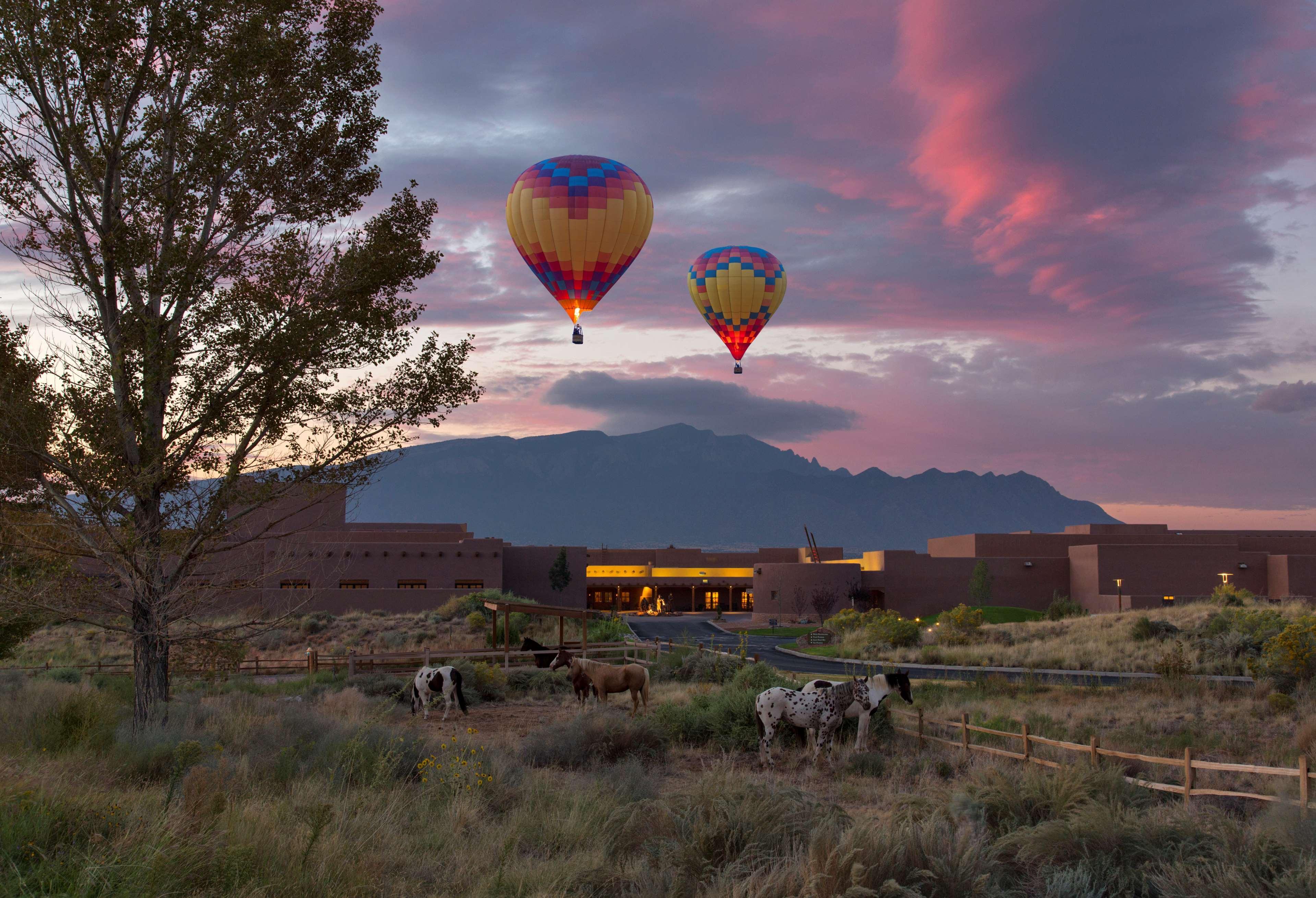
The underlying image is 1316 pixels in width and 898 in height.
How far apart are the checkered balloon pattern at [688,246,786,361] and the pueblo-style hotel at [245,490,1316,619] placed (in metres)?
28.2

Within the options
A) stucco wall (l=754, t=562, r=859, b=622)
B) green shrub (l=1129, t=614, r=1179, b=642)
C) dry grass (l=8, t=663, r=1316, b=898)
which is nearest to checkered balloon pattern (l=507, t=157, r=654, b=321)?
green shrub (l=1129, t=614, r=1179, b=642)

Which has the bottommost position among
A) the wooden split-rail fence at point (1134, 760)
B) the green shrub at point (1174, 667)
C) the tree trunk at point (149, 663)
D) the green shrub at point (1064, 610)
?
the green shrub at point (1064, 610)

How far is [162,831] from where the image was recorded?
691 centimetres

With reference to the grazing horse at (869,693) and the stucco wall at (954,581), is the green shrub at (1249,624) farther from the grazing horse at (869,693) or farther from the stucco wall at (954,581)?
the stucco wall at (954,581)

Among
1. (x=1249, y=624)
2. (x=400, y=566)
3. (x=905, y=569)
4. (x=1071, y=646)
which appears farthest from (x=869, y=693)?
(x=905, y=569)

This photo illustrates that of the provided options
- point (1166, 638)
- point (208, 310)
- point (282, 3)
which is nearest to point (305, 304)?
point (208, 310)

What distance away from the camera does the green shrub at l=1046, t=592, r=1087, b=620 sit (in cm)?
6669

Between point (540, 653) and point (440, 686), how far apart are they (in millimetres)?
9295

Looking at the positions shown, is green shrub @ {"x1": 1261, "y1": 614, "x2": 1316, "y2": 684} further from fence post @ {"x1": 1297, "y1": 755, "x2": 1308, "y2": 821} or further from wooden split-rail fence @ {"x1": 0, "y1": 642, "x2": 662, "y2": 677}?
wooden split-rail fence @ {"x1": 0, "y1": 642, "x2": 662, "y2": 677}

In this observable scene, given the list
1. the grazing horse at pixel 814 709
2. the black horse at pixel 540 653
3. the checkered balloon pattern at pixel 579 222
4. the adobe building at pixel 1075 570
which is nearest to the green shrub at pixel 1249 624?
the grazing horse at pixel 814 709

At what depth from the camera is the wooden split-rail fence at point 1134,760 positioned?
40.3 ft

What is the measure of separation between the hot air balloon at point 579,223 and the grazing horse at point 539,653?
1973 cm

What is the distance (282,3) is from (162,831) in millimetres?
13809

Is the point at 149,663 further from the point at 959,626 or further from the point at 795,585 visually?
the point at 795,585
